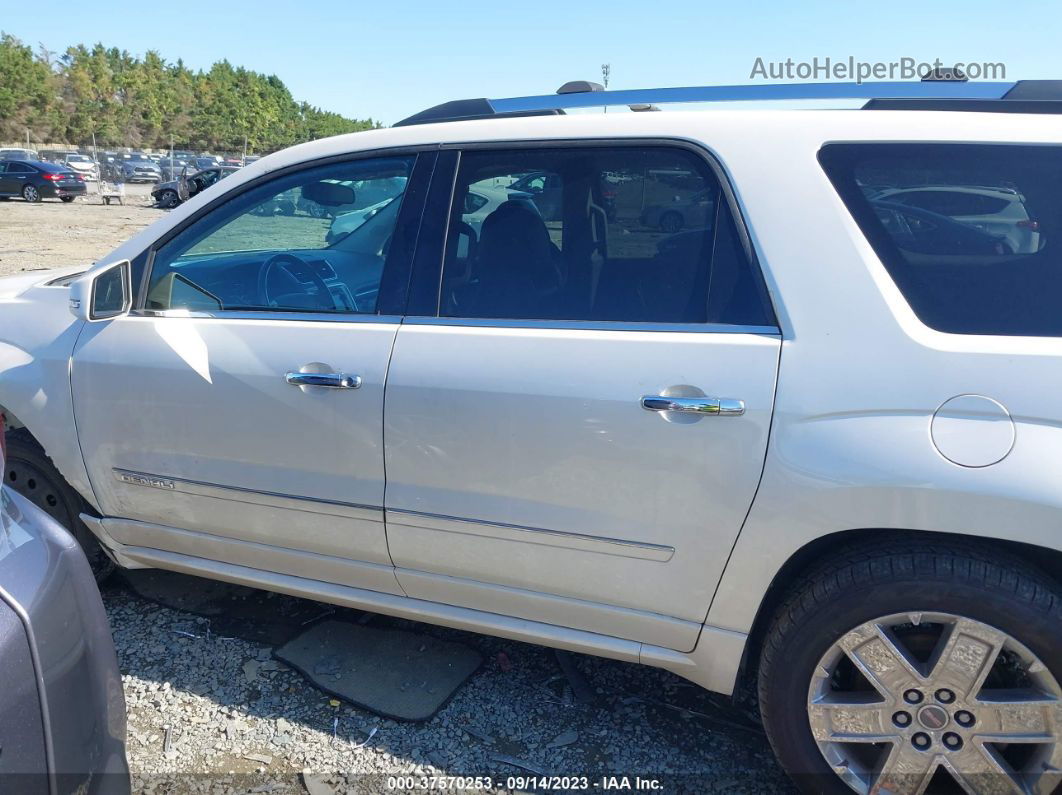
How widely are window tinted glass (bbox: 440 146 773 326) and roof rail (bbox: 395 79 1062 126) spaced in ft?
0.83

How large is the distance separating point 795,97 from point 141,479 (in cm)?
244

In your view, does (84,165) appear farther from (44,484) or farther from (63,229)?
(44,484)

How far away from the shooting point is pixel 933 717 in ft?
6.60

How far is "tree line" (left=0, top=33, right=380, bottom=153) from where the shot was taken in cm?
6444

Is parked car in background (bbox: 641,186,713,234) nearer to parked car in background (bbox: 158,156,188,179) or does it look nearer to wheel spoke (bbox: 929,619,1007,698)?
wheel spoke (bbox: 929,619,1007,698)

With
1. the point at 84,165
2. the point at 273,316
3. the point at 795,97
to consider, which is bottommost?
the point at 273,316

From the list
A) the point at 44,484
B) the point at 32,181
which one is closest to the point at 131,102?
the point at 32,181

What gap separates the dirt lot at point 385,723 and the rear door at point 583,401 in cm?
44

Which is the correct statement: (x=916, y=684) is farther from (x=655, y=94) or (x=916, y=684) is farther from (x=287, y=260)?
(x=287, y=260)

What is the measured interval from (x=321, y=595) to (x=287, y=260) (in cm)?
122

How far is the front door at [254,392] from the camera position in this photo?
246cm

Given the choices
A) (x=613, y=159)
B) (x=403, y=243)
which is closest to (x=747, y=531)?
(x=613, y=159)

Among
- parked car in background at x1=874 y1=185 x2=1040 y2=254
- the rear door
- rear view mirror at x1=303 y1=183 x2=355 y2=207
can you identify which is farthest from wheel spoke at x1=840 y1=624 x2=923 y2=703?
rear view mirror at x1=303 y1=183 x2=355 y2=207

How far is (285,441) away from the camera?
2510mm
